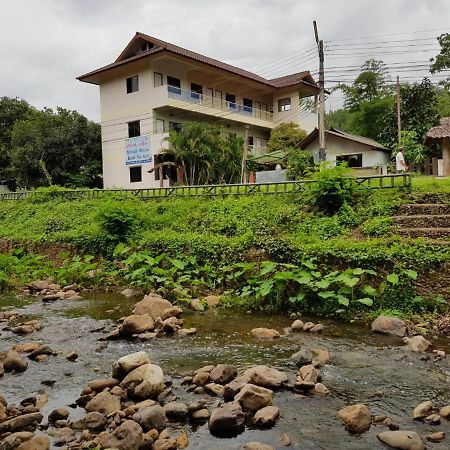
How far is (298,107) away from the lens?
40250 millimetres

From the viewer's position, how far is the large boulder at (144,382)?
6.25m

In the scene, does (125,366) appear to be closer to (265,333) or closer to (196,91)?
(265,333)

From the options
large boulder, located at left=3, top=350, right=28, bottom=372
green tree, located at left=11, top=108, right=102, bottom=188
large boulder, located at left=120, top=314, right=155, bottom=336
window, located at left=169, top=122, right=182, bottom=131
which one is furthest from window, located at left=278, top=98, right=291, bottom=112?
large boulder, located at left=3, top=350, right=28, bottom=372

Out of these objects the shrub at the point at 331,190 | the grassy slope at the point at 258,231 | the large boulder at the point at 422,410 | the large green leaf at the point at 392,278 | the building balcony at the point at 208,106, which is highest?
the building balcony at the point at 208,106

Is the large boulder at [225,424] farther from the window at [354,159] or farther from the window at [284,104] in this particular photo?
the window at [284,104]

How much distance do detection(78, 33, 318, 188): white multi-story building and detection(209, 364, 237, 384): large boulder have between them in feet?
83.1

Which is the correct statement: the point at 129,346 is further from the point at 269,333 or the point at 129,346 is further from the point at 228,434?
the point at 228,434

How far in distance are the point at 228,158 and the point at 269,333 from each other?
21905 millimetres

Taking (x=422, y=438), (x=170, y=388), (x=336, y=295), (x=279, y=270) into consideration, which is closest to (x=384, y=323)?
(x=336, y=295)

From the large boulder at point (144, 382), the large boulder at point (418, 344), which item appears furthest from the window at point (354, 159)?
the large boulder at point (144, 382)

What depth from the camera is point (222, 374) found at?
6.77m

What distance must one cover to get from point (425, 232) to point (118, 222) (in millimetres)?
10375

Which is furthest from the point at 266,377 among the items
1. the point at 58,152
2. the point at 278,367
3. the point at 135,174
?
the point at 58,152

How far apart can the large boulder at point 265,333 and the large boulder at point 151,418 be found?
3935 millimetres
